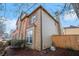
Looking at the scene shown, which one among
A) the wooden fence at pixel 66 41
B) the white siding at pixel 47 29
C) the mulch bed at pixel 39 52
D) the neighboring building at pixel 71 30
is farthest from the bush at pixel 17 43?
the neighboring building at pixel 71 30

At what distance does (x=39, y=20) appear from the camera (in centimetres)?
191

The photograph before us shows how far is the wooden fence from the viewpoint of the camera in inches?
73.1

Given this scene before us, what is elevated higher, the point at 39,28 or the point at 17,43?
the point at 39,28

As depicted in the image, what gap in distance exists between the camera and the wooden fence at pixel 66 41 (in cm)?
186

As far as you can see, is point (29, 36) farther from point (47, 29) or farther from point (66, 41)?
point (66, 41)

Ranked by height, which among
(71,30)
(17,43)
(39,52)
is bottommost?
(39,52)

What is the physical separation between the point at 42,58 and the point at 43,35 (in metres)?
0.25

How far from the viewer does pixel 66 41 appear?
187 centimetres

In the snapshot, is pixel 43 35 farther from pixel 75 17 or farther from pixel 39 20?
pixel 75 17

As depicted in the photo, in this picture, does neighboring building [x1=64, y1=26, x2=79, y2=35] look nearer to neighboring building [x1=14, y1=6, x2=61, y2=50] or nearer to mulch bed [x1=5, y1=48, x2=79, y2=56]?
neighboring building [x1=14, y1=6, x2=61, y2=50]

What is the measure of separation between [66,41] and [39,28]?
0.33 m

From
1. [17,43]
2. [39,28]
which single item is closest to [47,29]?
[39,28]

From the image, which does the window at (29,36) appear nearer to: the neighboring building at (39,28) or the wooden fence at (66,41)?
the neighboring building at (39,28)

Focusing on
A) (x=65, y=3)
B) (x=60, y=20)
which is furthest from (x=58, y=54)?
(x=65, y=3)
